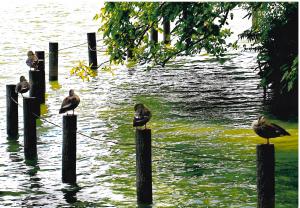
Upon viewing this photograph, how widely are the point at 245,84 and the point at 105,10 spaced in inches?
261

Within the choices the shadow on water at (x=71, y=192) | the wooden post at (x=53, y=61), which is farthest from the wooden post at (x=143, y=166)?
the wooden post at (x=53, y=61)

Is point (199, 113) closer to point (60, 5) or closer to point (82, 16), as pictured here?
point (82, 16)

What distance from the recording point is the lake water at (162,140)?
17.0 m

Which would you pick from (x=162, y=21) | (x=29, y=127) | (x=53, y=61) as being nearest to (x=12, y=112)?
(x=29, y=127)

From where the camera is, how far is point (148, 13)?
2230 cm

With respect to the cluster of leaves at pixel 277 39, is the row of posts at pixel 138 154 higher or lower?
lower

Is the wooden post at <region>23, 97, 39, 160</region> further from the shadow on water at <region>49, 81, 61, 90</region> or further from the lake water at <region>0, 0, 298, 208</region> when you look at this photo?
the shadow on water at <region>49, 81, 61, 90</region>

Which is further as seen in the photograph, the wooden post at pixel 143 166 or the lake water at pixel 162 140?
the lake water at pixel 162 140

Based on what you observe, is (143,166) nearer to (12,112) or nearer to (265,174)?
(265,174)

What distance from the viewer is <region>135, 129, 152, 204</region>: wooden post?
1539 centimetres

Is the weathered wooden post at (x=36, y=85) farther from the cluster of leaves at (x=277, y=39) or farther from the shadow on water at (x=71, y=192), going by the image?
the shadow on water at (x=71, y=192)

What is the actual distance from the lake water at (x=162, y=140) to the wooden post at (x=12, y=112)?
226 millimetres

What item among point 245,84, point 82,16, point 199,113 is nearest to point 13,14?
point 82,16

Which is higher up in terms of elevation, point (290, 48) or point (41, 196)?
point (290, 48)
